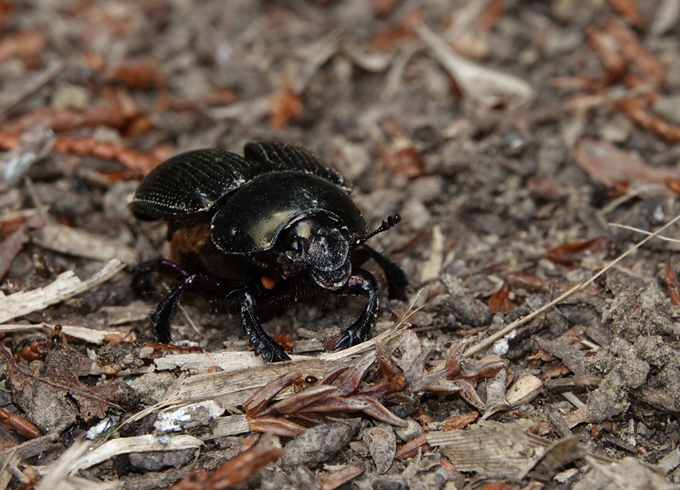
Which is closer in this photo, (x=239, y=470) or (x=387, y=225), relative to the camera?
(x=239, y=470)

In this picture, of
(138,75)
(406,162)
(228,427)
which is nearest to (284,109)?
(406,162)

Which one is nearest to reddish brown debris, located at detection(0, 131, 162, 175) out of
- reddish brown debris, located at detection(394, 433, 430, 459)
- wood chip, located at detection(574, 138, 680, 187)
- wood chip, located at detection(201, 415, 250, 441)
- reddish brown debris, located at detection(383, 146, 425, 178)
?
reddish brown debris, located at detection(383, 146, 425, 178)

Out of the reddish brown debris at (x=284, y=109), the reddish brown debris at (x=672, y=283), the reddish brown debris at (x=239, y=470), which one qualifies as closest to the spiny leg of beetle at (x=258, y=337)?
the reddish brown debris at (x=239, y=470)

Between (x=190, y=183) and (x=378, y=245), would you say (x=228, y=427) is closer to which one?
(x=190, y=183)

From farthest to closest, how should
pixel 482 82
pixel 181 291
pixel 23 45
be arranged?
pixel 23 45 < pixel 482 82 < pixel 181 291

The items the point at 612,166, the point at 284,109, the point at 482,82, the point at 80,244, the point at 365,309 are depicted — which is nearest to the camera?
the point at 365,309

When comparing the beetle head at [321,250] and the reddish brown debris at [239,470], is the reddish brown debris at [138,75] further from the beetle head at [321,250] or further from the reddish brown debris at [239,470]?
the reddish brown debris at [239,470]

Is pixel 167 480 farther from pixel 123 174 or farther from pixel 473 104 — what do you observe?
pixel 473 104

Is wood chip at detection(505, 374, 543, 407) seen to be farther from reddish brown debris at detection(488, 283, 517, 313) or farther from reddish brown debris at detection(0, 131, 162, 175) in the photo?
reddish brown debris at detection(0, 131, 162, 175)
